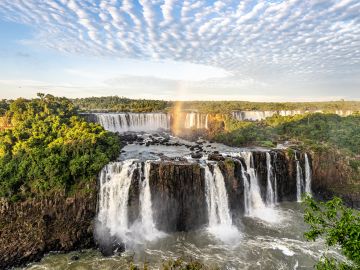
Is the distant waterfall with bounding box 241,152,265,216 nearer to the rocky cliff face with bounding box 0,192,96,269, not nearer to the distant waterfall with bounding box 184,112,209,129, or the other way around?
the rocky cliff face with bounding box 0,192,96,269

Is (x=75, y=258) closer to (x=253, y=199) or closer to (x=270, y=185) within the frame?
(x=253, y=199)

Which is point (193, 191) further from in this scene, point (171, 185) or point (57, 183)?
point (57, 183)

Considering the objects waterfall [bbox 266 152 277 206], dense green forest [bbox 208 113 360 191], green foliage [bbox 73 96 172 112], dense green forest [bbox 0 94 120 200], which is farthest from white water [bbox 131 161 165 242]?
green foliage [bbox 73 96 172 112]

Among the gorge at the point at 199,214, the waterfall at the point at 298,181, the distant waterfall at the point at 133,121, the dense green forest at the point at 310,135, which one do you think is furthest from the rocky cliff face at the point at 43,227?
the distant waterfall at the point at 133,121

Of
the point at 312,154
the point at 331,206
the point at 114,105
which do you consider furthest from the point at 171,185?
the point at 114,105

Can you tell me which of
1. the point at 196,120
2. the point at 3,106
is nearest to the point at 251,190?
the point at 196,120

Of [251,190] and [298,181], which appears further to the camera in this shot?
[298,181]
